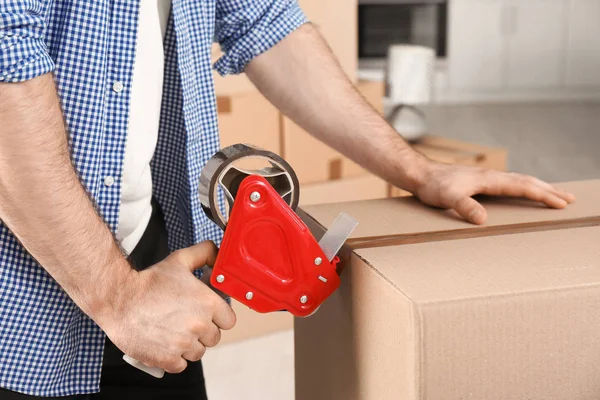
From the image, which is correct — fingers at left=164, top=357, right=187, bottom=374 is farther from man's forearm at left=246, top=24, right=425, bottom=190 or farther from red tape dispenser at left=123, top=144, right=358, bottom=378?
man's forearm at left=246, top=24, right=425, bottom=190

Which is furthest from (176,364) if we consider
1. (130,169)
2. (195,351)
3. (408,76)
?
(408,76)

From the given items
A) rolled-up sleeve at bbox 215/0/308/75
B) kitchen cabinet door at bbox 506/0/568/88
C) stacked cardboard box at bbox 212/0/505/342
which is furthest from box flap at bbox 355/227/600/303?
kitchen cabinet door at bbox 506/0/568/88

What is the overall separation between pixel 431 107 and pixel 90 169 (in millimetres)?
4884

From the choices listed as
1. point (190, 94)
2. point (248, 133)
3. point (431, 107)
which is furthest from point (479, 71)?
point (190, 94)

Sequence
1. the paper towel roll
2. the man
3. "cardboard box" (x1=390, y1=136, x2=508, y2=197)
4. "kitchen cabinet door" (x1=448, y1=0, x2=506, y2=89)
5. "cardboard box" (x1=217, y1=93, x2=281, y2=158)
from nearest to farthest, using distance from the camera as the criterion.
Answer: the man < "cardboard box" (x1=217, y1=93, x2=281, y2=158) < "cardboard box" (x1=390, y1=136, x2=508, y2=197) < the paper towel roll < "kitchen cabinet door" (x1=448, y1=0, x2=506, y2=89)

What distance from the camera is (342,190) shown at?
2064mm

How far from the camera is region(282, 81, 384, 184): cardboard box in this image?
1.95 m

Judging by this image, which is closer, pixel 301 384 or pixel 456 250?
pixel 456 250

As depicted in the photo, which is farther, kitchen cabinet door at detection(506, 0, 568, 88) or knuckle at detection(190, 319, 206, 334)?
kitchen cabinet door at detection(506, 0, 568, 88)

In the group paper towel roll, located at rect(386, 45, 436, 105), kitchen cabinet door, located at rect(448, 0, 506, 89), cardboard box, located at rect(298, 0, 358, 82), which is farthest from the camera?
kitchen cabinet door, located at rect(448, 0, 506, 89)

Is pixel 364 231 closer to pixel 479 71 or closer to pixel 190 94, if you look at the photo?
pixel 190 94

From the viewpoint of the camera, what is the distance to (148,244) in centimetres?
96

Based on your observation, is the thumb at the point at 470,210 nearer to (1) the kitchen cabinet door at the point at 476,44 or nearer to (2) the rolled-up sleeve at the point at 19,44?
(2) the rolled-up sleeve at the point at 19,44

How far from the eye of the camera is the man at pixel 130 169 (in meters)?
0.67
